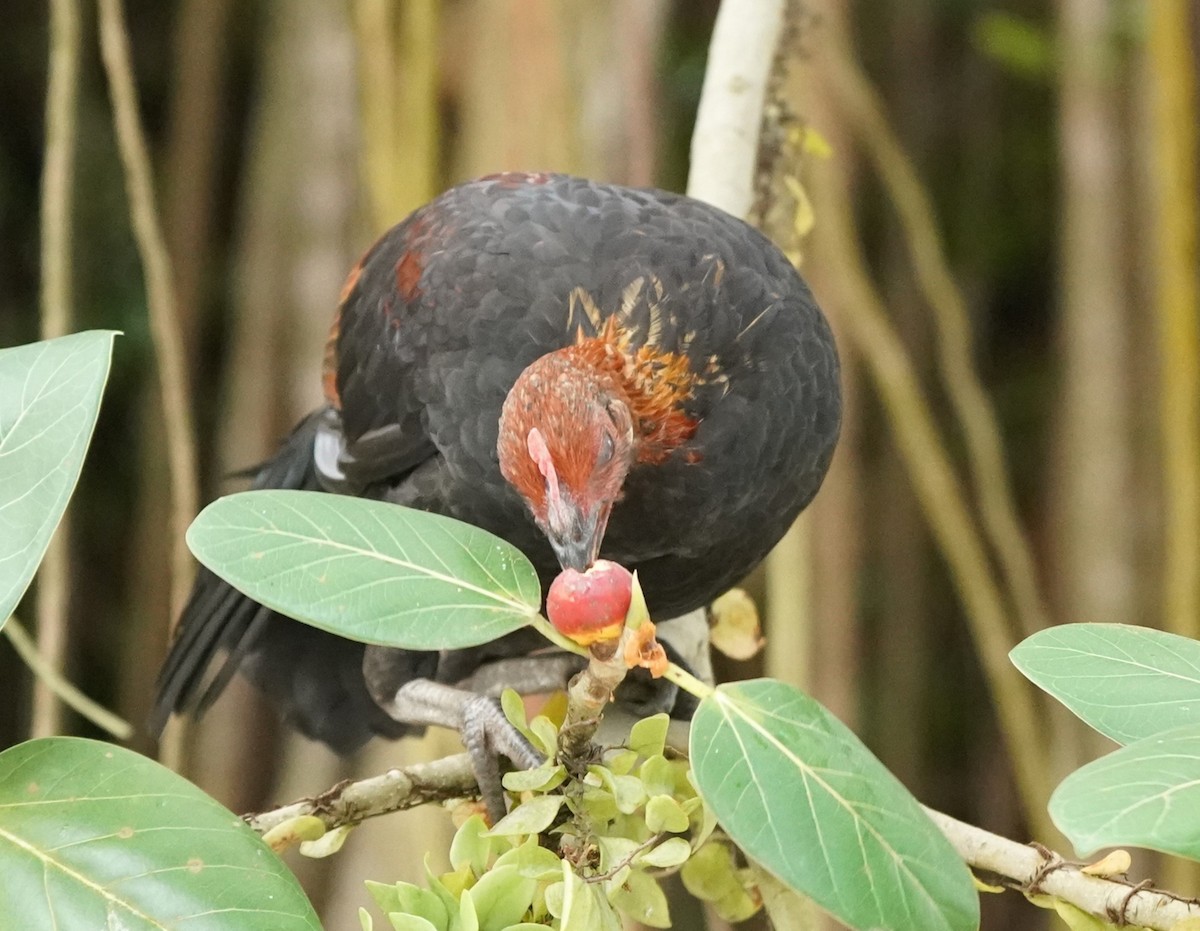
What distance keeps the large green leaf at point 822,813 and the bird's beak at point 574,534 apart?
0.29m

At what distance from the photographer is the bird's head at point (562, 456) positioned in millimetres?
887

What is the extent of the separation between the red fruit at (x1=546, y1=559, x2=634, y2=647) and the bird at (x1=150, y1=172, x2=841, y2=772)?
1.08 ft

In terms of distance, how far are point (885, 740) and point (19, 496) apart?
7.06 feet

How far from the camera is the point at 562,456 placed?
90 cm

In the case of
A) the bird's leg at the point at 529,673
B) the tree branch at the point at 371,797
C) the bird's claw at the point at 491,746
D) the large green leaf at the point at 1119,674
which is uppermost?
the large green leaf at the point at 1119,674

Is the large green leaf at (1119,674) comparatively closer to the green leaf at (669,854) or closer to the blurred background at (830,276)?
the green leaf at (669,854)

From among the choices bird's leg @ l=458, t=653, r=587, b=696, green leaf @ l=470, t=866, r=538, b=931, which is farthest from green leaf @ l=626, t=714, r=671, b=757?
bird's leg @ l=458, t=653, r=587, b=696

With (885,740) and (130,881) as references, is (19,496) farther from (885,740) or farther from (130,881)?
(885,740)

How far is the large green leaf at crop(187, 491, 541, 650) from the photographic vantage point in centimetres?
60

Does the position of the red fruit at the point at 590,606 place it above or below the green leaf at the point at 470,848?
above

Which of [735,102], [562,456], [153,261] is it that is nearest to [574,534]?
[562,456]

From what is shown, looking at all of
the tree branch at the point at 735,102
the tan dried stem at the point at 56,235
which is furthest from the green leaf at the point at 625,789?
the tan dried stem at the point at 56,235

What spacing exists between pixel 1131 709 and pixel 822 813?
0.17 m

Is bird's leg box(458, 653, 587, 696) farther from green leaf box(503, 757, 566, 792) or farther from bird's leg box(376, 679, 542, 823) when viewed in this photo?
green leaf box(503, 757, 566, 792)
